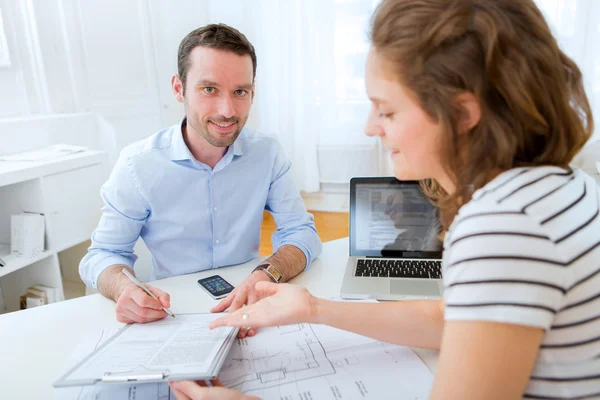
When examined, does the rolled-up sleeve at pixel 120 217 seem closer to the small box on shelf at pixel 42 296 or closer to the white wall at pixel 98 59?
the small box on shelf at pixel 42 296

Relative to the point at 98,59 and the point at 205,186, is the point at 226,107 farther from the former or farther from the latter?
the point at 98,59

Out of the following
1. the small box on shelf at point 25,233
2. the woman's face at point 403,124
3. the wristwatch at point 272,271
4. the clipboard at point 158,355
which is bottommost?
the small box on shelf at point 25,233

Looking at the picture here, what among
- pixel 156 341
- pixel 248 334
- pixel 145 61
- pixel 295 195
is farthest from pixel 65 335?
pixel 145 61

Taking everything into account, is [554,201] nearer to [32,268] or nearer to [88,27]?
[32,268]

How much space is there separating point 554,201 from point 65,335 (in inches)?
36.4

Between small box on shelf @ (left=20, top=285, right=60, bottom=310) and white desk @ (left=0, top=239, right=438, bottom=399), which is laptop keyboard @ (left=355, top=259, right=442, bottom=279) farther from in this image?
small box on shelf @ (left=20, top=285, right=60, bottom=310)

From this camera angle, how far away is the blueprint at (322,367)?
780 millimetres

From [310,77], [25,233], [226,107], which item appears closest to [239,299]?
[226,107]

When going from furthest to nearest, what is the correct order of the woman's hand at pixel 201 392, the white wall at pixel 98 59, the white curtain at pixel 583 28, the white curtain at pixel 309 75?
the white curtain at pixel 309 75, the white curtain at pixel 583 28, the white wall at pixel 98 59, the woman's hand at pixel 201 392

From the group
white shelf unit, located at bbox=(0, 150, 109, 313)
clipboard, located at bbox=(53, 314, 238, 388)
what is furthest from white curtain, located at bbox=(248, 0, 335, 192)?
clipboard, located at bbox=(53, 314, 238, 388)

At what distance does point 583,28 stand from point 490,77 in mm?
2690

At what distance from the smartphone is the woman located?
2.18 feet

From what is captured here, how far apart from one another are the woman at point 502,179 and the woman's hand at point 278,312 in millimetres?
346

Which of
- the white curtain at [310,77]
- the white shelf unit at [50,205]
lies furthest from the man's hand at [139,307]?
the white curtain at [310,77]
